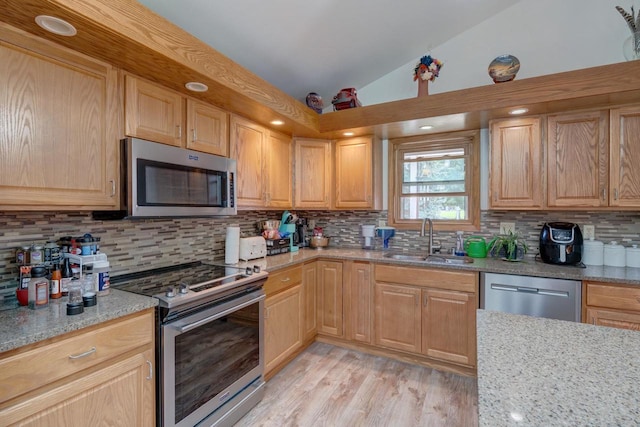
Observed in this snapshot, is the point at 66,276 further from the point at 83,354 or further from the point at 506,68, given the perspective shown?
the point at 506,68

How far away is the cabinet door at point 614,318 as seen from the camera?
1867 millimetres

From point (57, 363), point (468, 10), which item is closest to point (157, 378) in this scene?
point (57, 363)

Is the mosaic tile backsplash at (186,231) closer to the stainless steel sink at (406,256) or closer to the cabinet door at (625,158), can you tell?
A: the stainless steel sink at (406,256)

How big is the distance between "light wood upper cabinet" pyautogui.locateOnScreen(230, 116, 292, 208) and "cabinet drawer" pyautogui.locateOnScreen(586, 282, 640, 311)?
246 centimetres

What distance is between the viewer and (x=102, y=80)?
5.07 ft

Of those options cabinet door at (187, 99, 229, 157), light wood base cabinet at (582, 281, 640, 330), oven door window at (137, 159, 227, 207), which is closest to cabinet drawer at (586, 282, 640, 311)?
light wood base cabinet at (582, 281, 640, 330)

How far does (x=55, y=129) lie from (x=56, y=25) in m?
0.43

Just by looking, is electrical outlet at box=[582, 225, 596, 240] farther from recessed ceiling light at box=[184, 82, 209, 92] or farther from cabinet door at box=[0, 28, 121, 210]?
cabinet door at box=[0, 28, 121, 210]

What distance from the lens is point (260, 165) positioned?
2.69 metres

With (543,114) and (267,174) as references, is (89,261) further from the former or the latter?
(543,114)

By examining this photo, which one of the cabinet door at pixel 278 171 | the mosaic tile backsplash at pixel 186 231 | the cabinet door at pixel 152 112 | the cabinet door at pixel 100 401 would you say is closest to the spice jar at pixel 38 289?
the mosaic tile backsplash at pixel 186 231

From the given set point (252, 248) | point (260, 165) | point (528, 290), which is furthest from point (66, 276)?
→ point (528, 290)

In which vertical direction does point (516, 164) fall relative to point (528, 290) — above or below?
above

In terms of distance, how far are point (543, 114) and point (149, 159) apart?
282 centimetres
